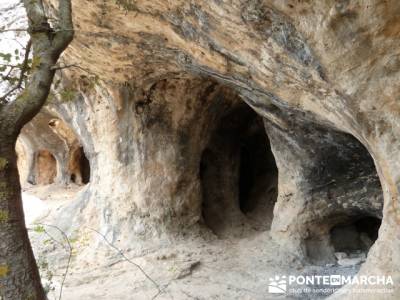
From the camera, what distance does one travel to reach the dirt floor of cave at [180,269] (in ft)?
15.0

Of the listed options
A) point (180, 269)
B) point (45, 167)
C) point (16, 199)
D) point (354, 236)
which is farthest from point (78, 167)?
point (16, 199)

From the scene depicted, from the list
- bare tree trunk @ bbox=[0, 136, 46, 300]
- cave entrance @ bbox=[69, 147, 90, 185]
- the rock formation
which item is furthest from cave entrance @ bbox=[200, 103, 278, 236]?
cave entrance @ bbox=[69, 147, 90, 185]

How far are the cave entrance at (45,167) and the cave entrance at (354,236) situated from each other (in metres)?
10.0

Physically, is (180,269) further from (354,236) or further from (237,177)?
(237,177)

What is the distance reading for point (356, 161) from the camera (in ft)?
15.2

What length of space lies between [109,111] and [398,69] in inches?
173

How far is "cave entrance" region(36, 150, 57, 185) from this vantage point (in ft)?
41.9

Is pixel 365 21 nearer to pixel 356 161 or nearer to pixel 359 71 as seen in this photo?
pixel 359 71

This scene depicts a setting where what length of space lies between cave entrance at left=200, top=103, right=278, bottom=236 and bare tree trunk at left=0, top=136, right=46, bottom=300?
4.40 m

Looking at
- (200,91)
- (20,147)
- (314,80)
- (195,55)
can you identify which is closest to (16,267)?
(314,80)

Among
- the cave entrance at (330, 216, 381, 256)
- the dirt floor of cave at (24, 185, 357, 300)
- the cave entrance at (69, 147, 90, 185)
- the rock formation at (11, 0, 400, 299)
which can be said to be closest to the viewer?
the rock formation at (11, 0, 400, 299)

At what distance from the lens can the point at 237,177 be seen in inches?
287

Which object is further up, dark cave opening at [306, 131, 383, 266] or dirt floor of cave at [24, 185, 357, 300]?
dark cave opening at [306, 131, 383, 266]

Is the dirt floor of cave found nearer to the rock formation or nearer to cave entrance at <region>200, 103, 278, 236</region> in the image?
the rock formation
